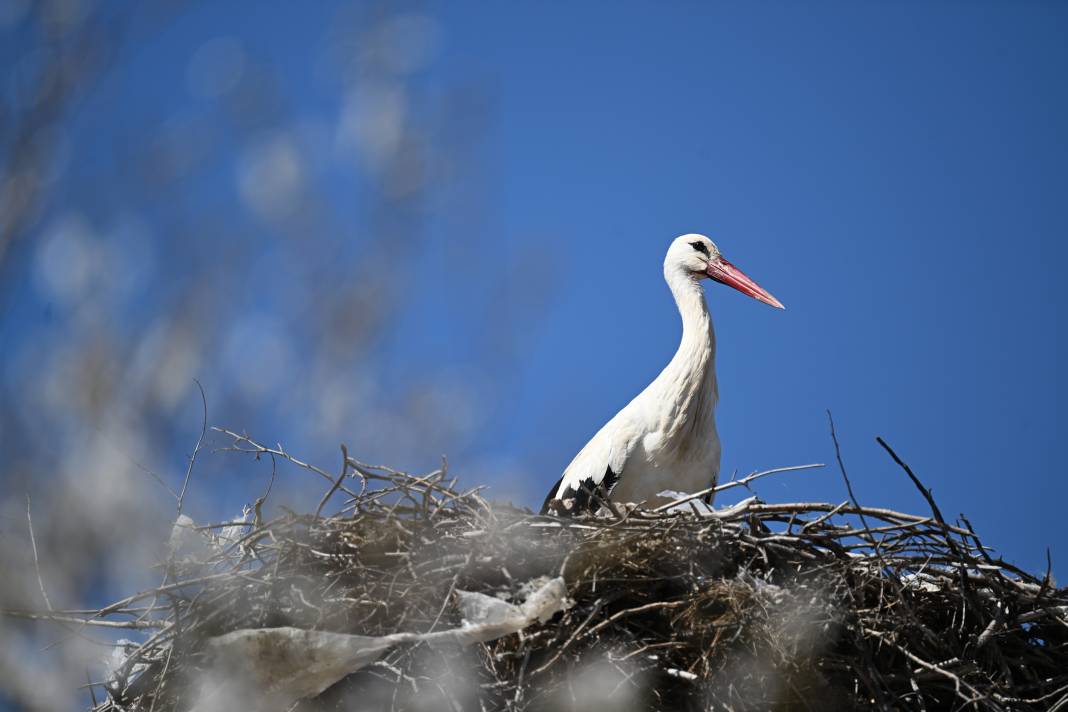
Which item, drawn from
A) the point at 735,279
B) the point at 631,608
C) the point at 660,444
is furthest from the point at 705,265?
the point at 631,608

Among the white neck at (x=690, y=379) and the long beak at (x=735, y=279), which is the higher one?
the long beak at (x=735, y=279)

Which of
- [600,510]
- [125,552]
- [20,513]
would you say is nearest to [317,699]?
[125,552]

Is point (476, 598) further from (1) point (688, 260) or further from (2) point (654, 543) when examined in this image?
(1) point (688, 260)

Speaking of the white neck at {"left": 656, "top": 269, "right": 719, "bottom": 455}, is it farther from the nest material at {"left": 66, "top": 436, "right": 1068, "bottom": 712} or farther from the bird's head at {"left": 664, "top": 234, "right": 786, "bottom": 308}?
the nest material at {"left": 66, "top": 436, "right": 1068, "bottom": 712}

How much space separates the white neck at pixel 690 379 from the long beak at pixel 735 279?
181 millimetres

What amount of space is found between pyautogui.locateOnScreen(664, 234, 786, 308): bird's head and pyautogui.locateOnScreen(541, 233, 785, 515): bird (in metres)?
0.41

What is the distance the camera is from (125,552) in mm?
2537

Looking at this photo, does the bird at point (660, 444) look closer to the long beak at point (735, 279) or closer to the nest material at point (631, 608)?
the long beak at point (735, 279)

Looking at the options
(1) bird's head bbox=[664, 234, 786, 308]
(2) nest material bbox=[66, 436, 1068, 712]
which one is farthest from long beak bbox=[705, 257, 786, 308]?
(2) nest material bbox=[66, 436, 1068, 712]

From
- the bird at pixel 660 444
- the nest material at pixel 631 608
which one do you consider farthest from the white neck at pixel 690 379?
the nest material at pixel 631 608

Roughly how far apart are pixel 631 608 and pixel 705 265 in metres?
2.49

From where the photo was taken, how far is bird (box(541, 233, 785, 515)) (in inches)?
168

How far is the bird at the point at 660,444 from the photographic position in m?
4.26

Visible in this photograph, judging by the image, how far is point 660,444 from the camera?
170 inches
